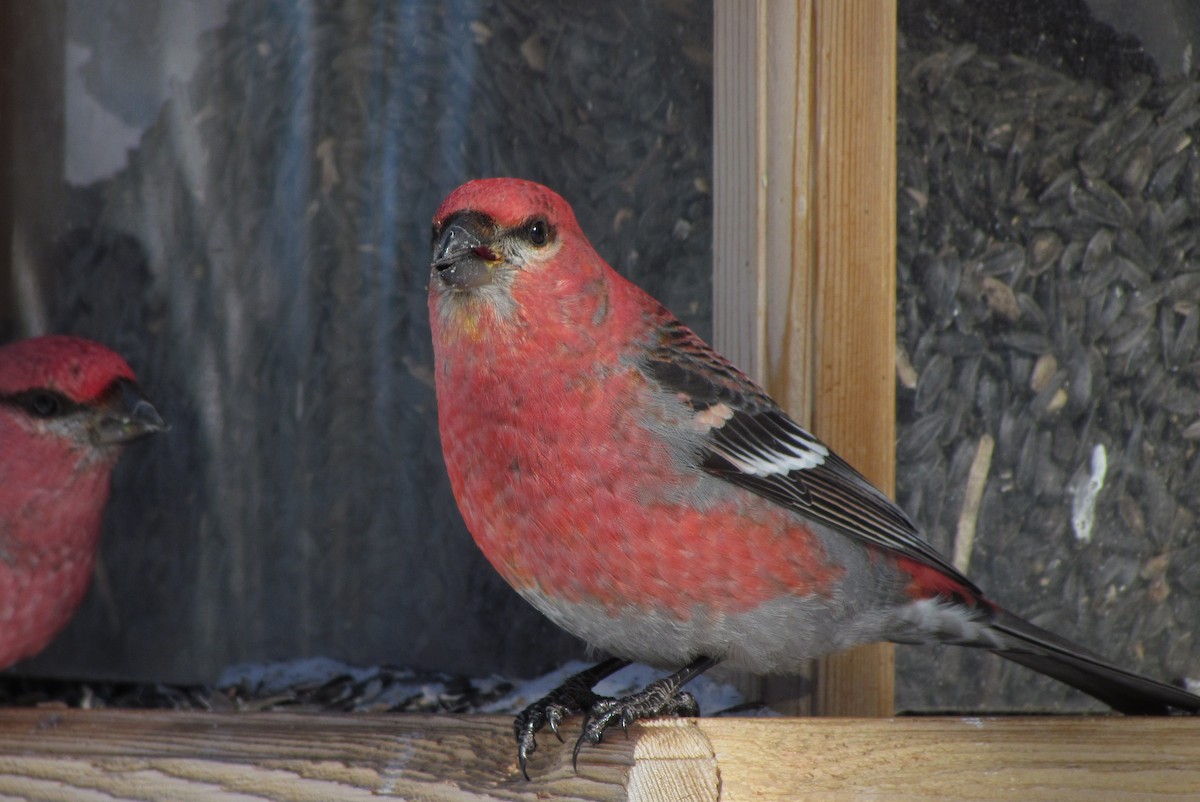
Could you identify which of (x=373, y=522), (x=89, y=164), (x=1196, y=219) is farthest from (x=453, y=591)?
(x=1196, y=219)

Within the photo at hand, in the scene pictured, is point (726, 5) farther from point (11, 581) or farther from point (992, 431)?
point (11, 581)

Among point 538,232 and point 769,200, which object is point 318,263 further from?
point 769,200

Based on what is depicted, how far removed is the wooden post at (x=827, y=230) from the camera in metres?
2.86

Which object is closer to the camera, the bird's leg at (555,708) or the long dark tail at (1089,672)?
the bird's leg at (555,708)

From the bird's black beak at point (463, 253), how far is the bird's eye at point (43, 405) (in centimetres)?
144

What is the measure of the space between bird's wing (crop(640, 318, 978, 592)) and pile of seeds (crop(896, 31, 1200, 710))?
328 millimetres

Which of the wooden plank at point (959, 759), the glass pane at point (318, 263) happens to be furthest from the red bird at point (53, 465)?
the wooden plank at point (959, 759)

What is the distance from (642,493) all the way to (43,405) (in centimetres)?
187

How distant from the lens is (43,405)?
11.6 ft

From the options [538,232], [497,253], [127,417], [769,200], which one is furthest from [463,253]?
[127,417]

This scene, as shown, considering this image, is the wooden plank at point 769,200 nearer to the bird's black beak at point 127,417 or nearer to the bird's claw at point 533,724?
the bird's claw at point 533,724

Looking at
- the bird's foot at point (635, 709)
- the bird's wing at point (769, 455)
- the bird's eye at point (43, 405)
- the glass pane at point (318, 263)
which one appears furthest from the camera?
the bird's eye at point (43, 405)

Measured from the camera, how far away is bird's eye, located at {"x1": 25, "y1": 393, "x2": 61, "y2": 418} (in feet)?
11.5

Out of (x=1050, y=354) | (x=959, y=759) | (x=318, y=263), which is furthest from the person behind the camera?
(x=318, y=263)
